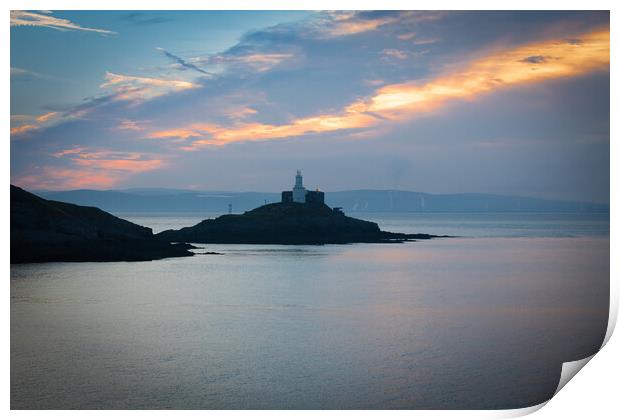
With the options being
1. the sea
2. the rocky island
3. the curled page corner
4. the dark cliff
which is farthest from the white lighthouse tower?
the curled page corner

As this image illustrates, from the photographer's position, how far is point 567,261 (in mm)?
21703

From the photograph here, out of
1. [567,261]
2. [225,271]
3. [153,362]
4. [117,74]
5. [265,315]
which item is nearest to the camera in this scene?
[153,362]

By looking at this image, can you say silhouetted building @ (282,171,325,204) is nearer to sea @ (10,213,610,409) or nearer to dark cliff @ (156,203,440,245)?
dark cliff @ (156,203,440,245)

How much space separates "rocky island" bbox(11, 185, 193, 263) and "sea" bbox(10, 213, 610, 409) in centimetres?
55

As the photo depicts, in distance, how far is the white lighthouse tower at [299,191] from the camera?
32.2 m

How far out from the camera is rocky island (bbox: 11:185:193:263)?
53.0 ft

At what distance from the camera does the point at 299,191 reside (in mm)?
32406

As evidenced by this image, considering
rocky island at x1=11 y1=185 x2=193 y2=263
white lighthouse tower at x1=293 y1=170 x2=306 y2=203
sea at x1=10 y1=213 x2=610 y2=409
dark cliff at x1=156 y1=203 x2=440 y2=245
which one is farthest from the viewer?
white lighthouse tower at x1=293 y1=170 x2=306 y2=203

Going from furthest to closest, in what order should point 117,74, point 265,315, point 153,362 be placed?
point 265,315 < point 117,74 < point 153,362
